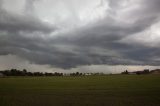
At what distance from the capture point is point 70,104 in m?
34.8

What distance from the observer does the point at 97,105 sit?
1330 inches

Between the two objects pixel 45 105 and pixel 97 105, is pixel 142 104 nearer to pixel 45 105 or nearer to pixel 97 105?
pixel 97 105

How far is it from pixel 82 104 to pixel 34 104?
21.6 feet

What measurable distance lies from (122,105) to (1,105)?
15.8 m

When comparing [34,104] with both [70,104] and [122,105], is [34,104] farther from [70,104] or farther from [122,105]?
[122,105]

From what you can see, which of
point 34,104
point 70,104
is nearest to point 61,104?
point 70,104

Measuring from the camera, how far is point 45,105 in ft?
111

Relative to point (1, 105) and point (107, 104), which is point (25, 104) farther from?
point (107, 104)

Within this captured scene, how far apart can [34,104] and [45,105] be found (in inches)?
70.5

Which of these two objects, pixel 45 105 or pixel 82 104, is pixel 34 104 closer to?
pixel 45 105

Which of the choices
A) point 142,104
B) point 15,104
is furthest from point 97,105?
point 15,104

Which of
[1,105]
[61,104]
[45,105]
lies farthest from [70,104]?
[1,105]

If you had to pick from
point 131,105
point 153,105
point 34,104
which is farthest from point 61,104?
point 153,105

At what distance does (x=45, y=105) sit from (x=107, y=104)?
8.37 metres
